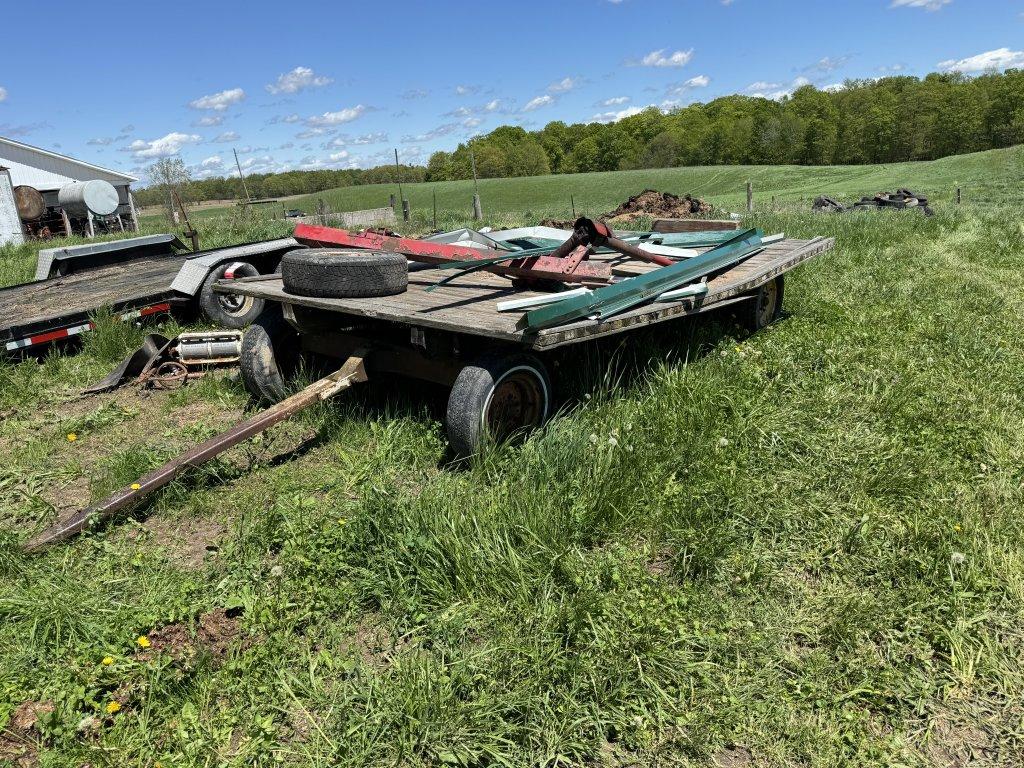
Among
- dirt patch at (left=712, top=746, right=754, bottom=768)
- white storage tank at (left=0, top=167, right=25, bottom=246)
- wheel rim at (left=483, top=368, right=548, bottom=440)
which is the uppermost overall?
white storage tank at (left=0, top=167, right=25, bottom=246)

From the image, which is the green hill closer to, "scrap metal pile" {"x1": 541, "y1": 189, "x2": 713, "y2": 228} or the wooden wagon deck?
"scrap metal pile" {"x1": 541, "y1": 189, "x2": 713, "y2": 228}

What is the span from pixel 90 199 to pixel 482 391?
2603cm

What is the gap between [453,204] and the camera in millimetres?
54250

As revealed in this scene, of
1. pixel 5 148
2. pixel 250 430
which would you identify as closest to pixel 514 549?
pixel 250 430

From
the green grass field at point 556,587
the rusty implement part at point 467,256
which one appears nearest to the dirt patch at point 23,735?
the green grass field at point 556,587

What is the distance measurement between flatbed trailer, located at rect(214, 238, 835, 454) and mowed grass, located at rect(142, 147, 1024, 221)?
71.4ft

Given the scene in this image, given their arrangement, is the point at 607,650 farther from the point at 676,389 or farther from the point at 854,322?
the point at 854,322

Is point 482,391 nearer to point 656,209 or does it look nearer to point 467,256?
point 467,256

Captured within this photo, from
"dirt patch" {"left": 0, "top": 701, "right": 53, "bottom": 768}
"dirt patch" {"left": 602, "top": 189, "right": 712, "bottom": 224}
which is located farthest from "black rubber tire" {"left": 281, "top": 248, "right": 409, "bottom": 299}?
"dirt patch" {"left": 602, "top": 189, "right": 712, "bottom": 224}

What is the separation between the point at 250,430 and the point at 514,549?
1650 mm

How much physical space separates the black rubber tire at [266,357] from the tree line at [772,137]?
56.2 m

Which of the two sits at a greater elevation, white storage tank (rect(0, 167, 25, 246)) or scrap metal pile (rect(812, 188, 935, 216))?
white storage tank (rect(0, 167, 25, 246))

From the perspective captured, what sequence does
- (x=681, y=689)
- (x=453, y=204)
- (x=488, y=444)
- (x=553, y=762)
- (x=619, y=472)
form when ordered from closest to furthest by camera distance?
(x=553, y=762), (x=681, y=689), (x=619, y=472), (x=488, y=444), (x=453, y=204)

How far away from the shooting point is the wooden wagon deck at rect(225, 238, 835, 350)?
3.59m
